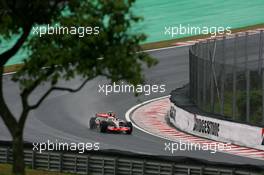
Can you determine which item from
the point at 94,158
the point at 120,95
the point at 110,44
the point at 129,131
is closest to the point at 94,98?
the point at 120,95

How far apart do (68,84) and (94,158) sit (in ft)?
84.8

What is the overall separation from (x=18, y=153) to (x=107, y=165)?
16.9ft

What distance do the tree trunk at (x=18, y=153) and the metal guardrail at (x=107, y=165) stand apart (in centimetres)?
481

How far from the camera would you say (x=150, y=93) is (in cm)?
5584

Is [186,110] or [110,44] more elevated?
[110,44]

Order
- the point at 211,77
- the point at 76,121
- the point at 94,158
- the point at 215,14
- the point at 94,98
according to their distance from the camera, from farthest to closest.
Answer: the point at 215,14 < the point at 94,98 < the point at 76,121 < the point at 211,77 < the point at 94,158

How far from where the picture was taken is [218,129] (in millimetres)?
42062

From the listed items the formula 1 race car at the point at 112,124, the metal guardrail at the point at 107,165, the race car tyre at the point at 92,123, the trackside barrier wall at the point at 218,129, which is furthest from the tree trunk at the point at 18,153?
the race car tyre at the point at 92,123

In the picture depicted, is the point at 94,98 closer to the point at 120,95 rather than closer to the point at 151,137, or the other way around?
the point at 120,95

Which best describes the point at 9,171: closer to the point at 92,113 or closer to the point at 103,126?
the point at 103,126

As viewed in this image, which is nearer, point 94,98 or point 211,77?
point 211,77

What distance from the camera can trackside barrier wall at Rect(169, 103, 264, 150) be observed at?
132 ft

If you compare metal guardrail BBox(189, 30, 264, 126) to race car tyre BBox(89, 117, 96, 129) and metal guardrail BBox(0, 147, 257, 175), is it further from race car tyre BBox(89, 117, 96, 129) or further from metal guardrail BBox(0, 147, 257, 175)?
metal guardrail BBox(0, 147, 257, 175)

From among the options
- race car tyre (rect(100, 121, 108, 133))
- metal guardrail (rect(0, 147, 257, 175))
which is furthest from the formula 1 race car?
metal guardrail (rect(0, 147, 257, 175))
